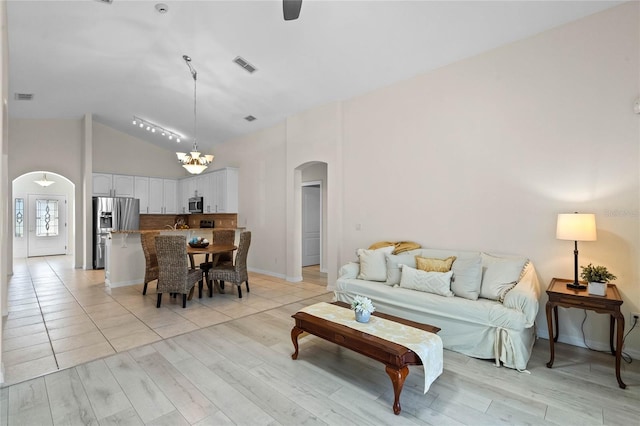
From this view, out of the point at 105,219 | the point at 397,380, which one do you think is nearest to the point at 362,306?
the point at 397,380

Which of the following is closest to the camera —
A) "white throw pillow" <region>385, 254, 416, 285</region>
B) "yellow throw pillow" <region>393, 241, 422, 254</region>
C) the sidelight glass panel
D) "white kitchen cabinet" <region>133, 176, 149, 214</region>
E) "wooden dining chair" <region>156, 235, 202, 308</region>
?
"white throw pillow" <region>385, 254, 416, 285</region>

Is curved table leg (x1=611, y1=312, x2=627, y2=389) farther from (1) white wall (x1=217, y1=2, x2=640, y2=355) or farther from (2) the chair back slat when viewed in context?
(2) the chair back slat

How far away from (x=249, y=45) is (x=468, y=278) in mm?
3962

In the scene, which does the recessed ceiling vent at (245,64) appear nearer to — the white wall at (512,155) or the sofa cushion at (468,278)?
the white wall at (512,155)

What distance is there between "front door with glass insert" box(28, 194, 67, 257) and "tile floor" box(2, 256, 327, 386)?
4277 millimetres

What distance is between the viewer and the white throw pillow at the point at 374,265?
13.1ft

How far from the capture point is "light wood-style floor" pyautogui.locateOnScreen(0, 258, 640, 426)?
2076mm

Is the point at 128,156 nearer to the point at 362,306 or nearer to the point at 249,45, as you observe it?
the point at 249,45

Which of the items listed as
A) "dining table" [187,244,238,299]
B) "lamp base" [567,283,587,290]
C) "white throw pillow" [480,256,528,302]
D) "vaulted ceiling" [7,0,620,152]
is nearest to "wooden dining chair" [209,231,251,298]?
"dining table" [187,244,238,299]

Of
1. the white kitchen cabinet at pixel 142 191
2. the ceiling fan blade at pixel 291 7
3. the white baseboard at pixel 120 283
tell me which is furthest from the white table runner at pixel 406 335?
the white kitchen cabinet at pixel 142 191

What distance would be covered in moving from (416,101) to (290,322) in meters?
3.49

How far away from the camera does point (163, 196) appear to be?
28.8 ft

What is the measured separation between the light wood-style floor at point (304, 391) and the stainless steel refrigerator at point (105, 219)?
570cm

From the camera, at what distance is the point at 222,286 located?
537cm
